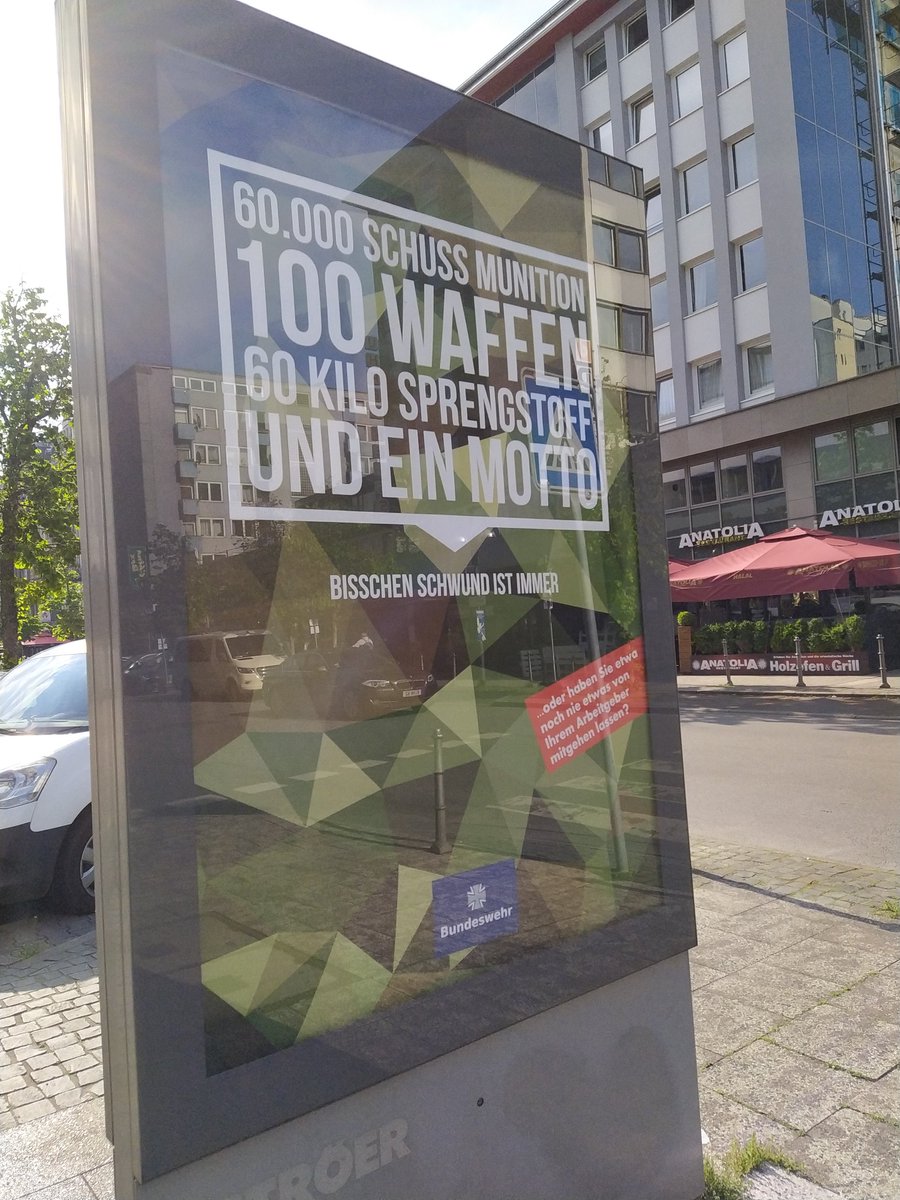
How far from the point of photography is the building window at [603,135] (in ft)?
100

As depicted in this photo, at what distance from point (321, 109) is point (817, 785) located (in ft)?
29.9

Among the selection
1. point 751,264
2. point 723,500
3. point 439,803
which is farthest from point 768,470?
point 439,803

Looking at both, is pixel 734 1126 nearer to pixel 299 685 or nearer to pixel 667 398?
pixel 299 685

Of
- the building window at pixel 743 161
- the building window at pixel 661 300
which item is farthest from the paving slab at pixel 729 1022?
the building window at pixel 661 300

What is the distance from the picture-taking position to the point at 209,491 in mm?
2051

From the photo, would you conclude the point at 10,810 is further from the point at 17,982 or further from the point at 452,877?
the point at 452,877

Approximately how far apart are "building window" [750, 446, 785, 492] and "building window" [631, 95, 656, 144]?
10684 mm

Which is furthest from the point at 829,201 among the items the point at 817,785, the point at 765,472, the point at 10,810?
the point at 10,810

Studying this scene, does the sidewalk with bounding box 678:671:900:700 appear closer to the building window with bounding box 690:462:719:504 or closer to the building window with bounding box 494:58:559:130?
the building window with bounding box 690:462:719:504

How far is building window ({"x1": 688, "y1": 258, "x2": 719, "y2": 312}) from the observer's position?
27859mm

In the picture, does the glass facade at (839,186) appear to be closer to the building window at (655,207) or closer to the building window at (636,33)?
the building window at (655,207)

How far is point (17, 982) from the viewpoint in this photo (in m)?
5.25

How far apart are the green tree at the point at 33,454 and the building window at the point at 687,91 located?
68.2 feet

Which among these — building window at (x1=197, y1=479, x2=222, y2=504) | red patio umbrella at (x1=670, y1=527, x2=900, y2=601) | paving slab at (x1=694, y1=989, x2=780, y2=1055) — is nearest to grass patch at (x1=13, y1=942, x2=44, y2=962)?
Result: paving slab at (x1=694, y1=989, x2=780, y2=1055)
